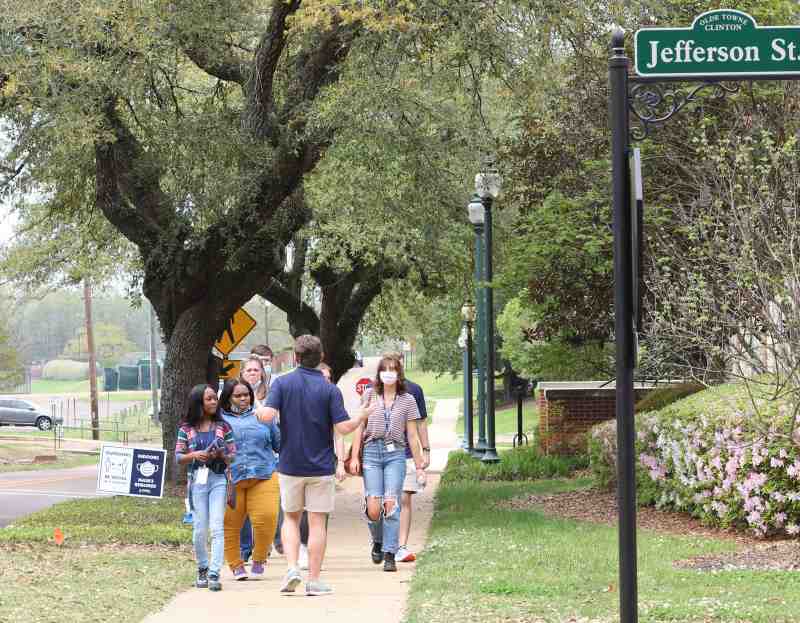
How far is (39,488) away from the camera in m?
28.1

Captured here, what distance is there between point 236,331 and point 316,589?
11316 mm

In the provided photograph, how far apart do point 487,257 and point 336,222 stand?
2.99m

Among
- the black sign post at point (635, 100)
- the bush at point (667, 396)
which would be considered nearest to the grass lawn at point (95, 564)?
the black sign post at point (635, 100)

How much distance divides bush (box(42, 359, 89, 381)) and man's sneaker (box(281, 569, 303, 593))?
146 m

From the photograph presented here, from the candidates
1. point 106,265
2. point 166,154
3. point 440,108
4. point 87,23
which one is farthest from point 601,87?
point 106,265

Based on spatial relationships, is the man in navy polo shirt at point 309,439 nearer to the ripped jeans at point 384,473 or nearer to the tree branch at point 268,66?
the ripped jeans at point 384,473

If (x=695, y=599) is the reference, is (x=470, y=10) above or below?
above

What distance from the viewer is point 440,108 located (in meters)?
17.8

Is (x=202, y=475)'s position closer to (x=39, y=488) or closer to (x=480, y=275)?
(x=480, y=275)

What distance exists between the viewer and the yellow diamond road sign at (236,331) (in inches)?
820

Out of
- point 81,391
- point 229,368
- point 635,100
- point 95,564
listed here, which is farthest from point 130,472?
point 81,391

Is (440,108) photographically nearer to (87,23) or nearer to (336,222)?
(87,23)

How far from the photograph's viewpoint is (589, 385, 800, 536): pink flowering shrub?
11906mm

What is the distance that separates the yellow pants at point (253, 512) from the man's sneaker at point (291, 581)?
90cm
